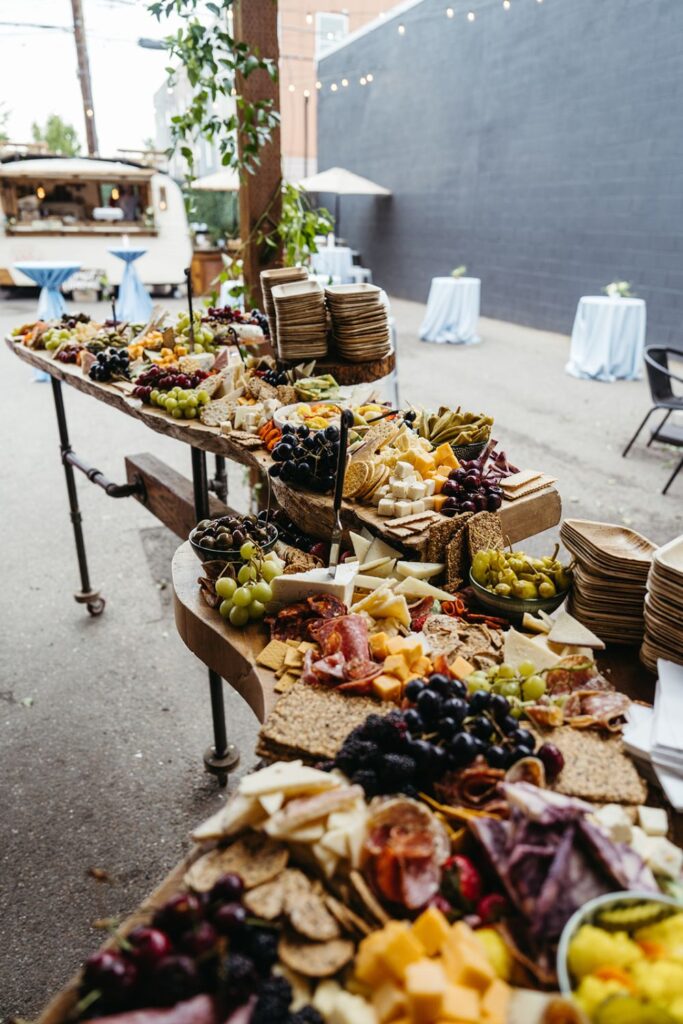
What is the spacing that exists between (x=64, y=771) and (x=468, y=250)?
34.9 feet

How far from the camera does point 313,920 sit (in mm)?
877

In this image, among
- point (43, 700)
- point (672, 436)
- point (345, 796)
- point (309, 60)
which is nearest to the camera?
point (345, 796)

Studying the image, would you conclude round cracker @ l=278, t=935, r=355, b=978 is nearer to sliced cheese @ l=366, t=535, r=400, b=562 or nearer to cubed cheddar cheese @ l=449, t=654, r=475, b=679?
cubed cheddar cheese @ l=449, t=654, r=475, b=679

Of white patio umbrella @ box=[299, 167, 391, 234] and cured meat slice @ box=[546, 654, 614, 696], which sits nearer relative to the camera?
cured meat slice @ box=[546, 654, 614, 696]

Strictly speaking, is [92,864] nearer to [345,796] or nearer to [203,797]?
[203,797]

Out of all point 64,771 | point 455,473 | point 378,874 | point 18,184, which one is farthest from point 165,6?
point 18,184

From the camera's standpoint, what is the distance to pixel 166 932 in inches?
33.5

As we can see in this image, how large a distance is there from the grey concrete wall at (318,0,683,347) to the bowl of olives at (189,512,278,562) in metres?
7.79

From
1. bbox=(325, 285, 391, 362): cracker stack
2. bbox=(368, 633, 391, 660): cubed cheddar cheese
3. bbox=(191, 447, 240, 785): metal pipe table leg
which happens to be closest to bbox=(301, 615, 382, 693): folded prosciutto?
bbox=(368, 633, 391, 660): cubed cheddar cheese

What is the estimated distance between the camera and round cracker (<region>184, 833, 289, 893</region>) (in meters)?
0.92

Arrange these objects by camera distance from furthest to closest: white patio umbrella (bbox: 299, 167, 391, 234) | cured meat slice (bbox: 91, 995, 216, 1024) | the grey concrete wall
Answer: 1. white patio umbrella (bbox: 299, 167, 391, 234)
2. the grey concrete wall
3. cured meat slice (bbox: 91, 995, 216, 1024)

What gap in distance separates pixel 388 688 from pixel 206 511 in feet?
5.77

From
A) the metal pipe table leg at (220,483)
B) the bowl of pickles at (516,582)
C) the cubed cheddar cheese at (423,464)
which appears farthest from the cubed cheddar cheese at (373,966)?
the metal pipe table leg at (220,483)

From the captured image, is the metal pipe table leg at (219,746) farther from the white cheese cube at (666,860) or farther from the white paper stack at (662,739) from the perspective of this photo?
the white cheese cube at (666,860)
